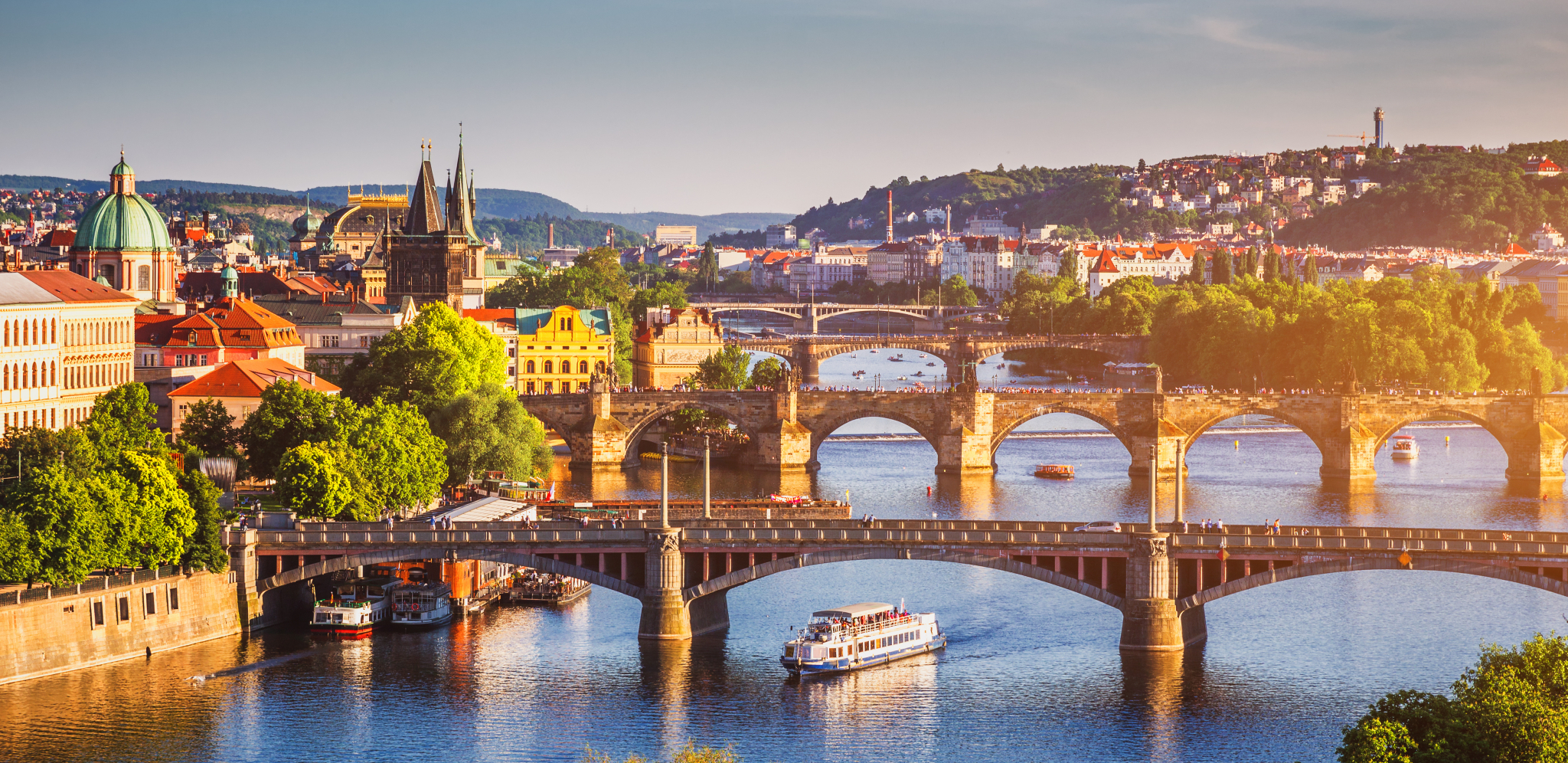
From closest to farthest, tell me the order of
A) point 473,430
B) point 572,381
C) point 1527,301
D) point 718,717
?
point 718,717 → point 473,430 → point 572,381 → point 1527,301

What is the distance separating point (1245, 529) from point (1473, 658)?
19.7 feet

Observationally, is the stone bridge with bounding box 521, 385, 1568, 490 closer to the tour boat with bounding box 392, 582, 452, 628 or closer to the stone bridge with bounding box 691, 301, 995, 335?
the tour boat with bounding box 392, 582, 452, 628

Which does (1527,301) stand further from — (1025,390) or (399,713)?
(399,713)

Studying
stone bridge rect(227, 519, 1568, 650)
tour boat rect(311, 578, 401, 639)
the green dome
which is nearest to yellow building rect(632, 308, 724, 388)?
the green dome

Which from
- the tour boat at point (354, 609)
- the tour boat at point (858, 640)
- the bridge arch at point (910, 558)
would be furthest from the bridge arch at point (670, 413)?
the bridge arch at point (910, 558)

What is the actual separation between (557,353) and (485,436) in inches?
1104

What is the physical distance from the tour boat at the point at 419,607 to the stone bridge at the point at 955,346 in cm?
7461

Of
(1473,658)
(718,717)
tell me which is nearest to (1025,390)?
(1473,658)

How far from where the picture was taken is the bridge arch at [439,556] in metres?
50.8

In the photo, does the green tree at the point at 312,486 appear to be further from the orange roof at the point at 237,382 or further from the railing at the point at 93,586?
the orange roof at the point at 237,382

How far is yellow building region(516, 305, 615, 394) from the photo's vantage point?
331 ft

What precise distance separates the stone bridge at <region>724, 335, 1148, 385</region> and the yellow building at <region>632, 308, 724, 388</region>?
21.2 meters

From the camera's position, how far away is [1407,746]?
33.1 metres

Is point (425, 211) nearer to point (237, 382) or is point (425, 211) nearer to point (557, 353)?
point (557, 353)
